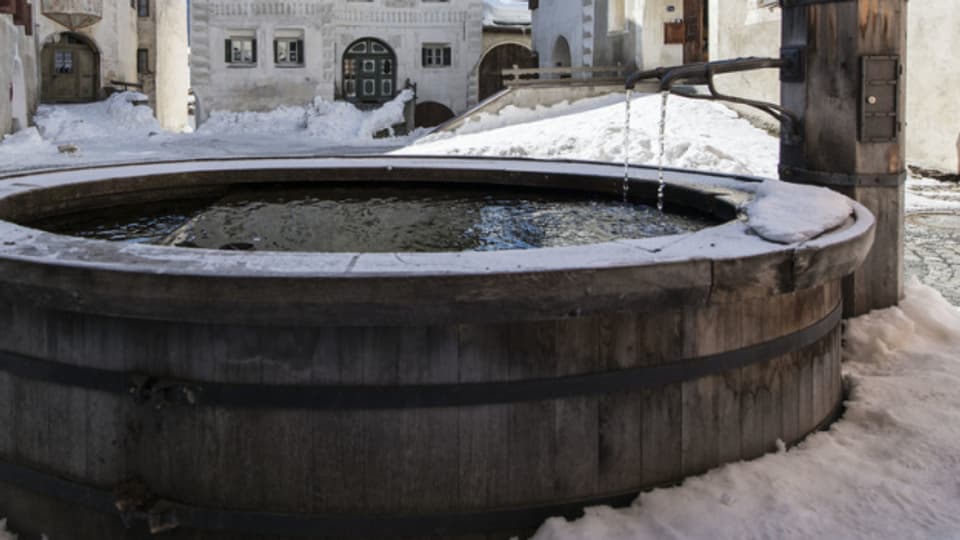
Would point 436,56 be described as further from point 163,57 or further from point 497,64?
point 163,57

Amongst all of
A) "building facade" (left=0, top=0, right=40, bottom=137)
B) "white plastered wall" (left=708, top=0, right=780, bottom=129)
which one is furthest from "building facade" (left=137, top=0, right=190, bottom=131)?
"white plastered wall" (left=708, top=0, right=780, bottom=129)

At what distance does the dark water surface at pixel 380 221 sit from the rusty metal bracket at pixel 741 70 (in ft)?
2.30

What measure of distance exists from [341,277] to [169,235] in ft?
8.95

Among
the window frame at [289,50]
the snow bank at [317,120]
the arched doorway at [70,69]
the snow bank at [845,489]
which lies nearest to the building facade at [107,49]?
the arched doorway at [70,69]

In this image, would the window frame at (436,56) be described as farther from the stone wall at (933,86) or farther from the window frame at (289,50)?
the stone wall at (933,86)

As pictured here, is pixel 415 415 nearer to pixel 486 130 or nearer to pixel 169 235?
pixel 169 235

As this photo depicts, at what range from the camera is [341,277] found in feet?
8.52

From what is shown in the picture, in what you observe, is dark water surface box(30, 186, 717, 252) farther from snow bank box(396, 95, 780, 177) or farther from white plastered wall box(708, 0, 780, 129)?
white plastered wall box(708, 0, 780, 129)

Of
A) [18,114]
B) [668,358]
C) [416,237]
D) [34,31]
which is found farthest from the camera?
[34,31]

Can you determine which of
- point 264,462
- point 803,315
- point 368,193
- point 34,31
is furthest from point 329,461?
point 34,31

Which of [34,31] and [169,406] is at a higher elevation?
[34,31]

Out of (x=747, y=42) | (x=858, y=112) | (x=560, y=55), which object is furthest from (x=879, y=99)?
(x=560, y=55)

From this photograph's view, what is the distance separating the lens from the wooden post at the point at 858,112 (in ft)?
16.9

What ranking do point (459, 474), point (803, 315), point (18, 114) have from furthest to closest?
point (18, 114)
point (803, 315)
point (459, 474)
